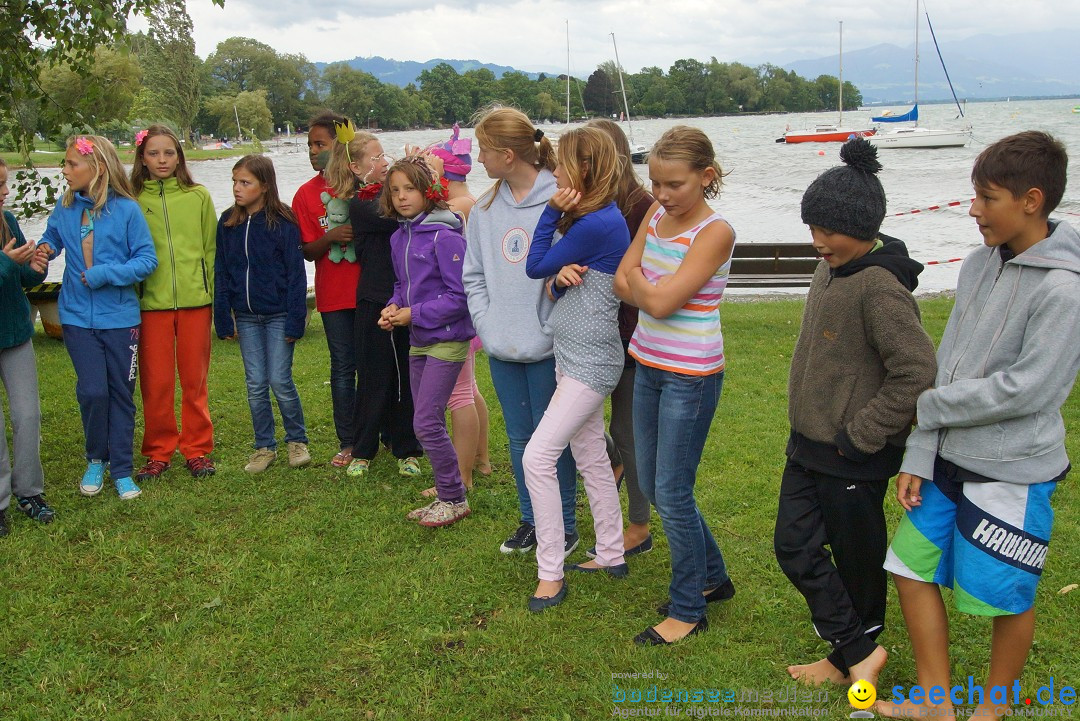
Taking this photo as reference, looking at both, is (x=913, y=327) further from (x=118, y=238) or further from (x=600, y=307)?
(x=118, y=238)

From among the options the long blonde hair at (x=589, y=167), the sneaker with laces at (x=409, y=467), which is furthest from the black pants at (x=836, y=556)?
the sneaker with laces at (x=409, y=467)

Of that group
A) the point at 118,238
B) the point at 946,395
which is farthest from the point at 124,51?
the point at 946,395

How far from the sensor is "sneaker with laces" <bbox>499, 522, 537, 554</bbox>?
4.27 m

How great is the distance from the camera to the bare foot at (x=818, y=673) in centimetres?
311

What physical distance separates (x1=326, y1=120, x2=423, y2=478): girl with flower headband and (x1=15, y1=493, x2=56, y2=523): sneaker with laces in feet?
5.27

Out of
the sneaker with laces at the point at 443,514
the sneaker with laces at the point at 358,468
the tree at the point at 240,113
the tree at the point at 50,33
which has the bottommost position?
the sneaker with laces at the point at 443,514

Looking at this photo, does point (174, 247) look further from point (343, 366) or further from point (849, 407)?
point (849, 407)

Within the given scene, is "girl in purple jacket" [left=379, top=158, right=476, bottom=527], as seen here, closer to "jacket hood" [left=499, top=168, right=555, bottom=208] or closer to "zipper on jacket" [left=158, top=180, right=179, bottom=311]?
"jacket hood" [left=499, top=168, right=555, bottom=208]

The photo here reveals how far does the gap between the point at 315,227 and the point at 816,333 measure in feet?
11.5

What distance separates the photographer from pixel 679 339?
3.23 meters

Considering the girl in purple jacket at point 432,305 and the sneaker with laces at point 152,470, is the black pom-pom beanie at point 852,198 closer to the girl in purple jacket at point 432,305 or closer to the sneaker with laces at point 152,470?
the girl in purple jacket at point 432,305

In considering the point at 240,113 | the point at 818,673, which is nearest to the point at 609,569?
the point at 818,673

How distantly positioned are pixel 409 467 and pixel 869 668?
3.05 m

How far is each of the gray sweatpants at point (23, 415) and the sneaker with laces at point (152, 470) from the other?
581mm
